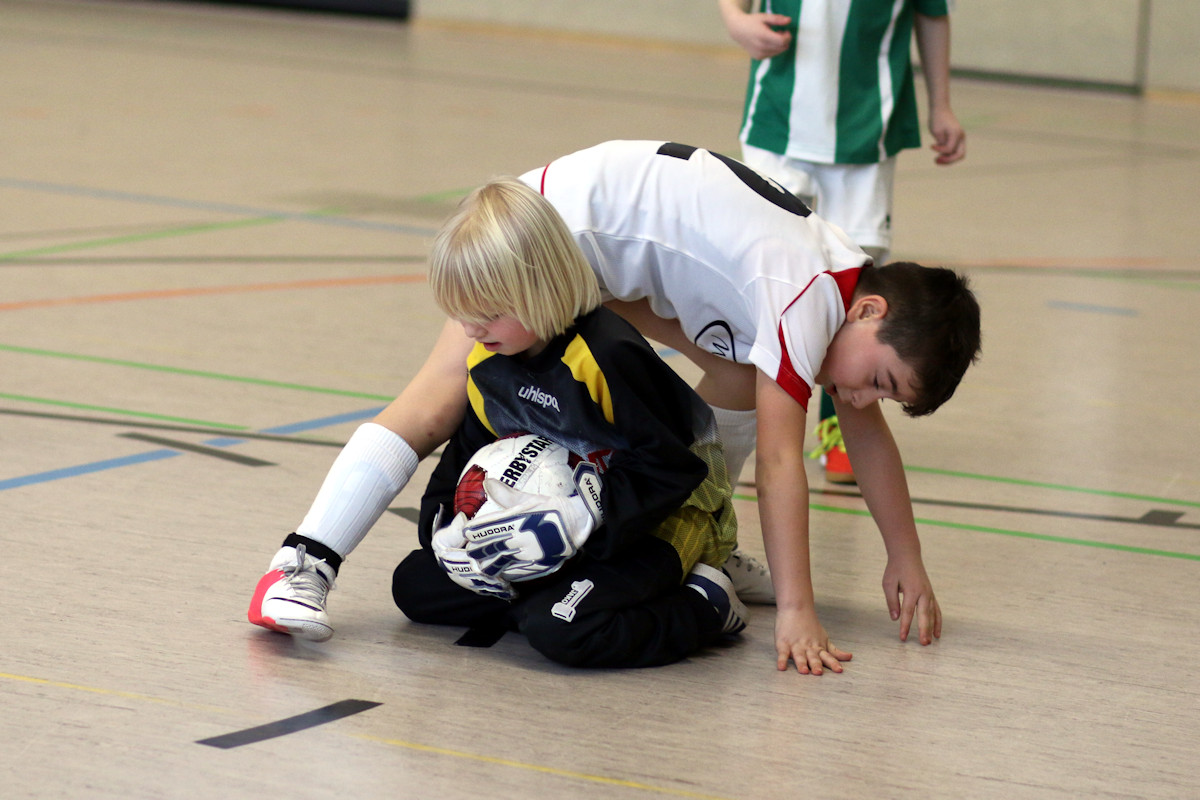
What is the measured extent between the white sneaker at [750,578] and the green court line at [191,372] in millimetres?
1267

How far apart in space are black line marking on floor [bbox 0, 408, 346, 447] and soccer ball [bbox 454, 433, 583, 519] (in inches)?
37.8

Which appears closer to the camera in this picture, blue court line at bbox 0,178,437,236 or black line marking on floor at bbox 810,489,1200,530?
black line marking on floor at bbox 810,489,1200,530

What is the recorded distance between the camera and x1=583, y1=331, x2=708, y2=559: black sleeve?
80.7 inches

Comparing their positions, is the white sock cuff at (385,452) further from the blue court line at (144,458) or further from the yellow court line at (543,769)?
the blue court line at (144,458)

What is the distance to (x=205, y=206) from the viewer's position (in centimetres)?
588

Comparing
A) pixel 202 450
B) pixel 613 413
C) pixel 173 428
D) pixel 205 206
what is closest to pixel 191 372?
pixel 173 428

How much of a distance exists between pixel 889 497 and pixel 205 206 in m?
4.14

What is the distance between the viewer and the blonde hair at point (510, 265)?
2016 mm

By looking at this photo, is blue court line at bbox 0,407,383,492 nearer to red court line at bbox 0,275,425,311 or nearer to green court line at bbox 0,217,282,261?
red court line at bbox 0,275,425,311

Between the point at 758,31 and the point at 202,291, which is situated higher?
the point at 758,31

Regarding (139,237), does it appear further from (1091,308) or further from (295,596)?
(295,596)

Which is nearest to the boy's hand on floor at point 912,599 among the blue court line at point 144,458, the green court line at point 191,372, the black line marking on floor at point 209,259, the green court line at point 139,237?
the blue court line at point 144,458

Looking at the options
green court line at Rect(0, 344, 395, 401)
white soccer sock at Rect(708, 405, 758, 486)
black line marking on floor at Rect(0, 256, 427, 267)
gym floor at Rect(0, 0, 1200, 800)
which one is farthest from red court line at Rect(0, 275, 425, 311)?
white soccer sock at Rect(708, 405, 758, 486)

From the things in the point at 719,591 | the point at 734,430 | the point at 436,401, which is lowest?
the point at 719,591
